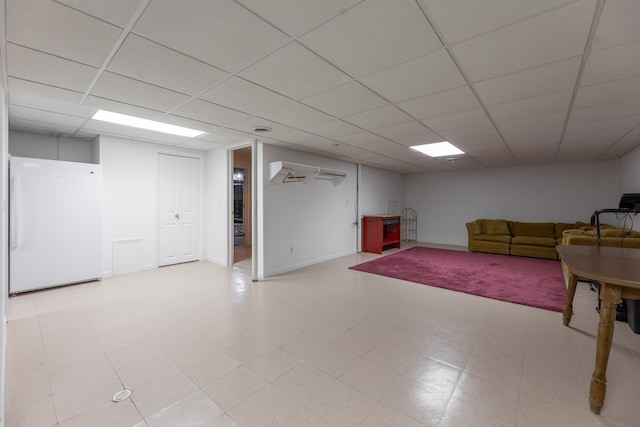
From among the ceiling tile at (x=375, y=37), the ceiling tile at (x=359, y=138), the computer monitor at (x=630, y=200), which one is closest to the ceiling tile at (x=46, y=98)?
the ceiling tile at (x=375, y=37)

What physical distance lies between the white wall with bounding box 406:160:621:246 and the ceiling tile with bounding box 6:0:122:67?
28.3 ft

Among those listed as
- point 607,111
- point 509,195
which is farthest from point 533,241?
point 607,111

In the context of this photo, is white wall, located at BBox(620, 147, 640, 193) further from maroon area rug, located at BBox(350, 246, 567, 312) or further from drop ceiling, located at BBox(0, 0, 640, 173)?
maroon area rug, located at BBox(350, 246, 567, 312)

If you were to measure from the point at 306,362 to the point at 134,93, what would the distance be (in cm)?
292

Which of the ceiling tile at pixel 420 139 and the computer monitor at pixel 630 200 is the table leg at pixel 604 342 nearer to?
the ceiling tile at pixel 420 139

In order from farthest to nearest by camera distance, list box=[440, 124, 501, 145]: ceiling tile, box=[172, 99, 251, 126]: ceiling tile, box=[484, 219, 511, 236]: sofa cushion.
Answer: box=[484, 219, 511, 236]: sofa cushion < box=[440, 124, 501, 145]: ceiling tile < box=[172, 99, 251, 126]: ceiling tile

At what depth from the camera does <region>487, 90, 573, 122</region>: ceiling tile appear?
8.61ft

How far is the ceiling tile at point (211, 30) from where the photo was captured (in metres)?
1.47

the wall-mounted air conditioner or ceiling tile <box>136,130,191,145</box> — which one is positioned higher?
ceiling tile <box>136,130,191,145</box>

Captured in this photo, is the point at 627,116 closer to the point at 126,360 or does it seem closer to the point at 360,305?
the point at 360,305

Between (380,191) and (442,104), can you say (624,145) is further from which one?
(380,191)

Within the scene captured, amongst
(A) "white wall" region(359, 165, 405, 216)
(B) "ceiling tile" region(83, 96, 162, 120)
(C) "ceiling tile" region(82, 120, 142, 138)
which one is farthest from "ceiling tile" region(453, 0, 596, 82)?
(A) "white wall" region(359, 165, 405, 216)

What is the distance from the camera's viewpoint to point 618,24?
5.08ft

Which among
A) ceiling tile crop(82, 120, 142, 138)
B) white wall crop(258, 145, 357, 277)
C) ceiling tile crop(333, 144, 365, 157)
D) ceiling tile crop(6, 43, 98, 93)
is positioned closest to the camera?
ceiling tile crop(6, 43, 98, 93)
